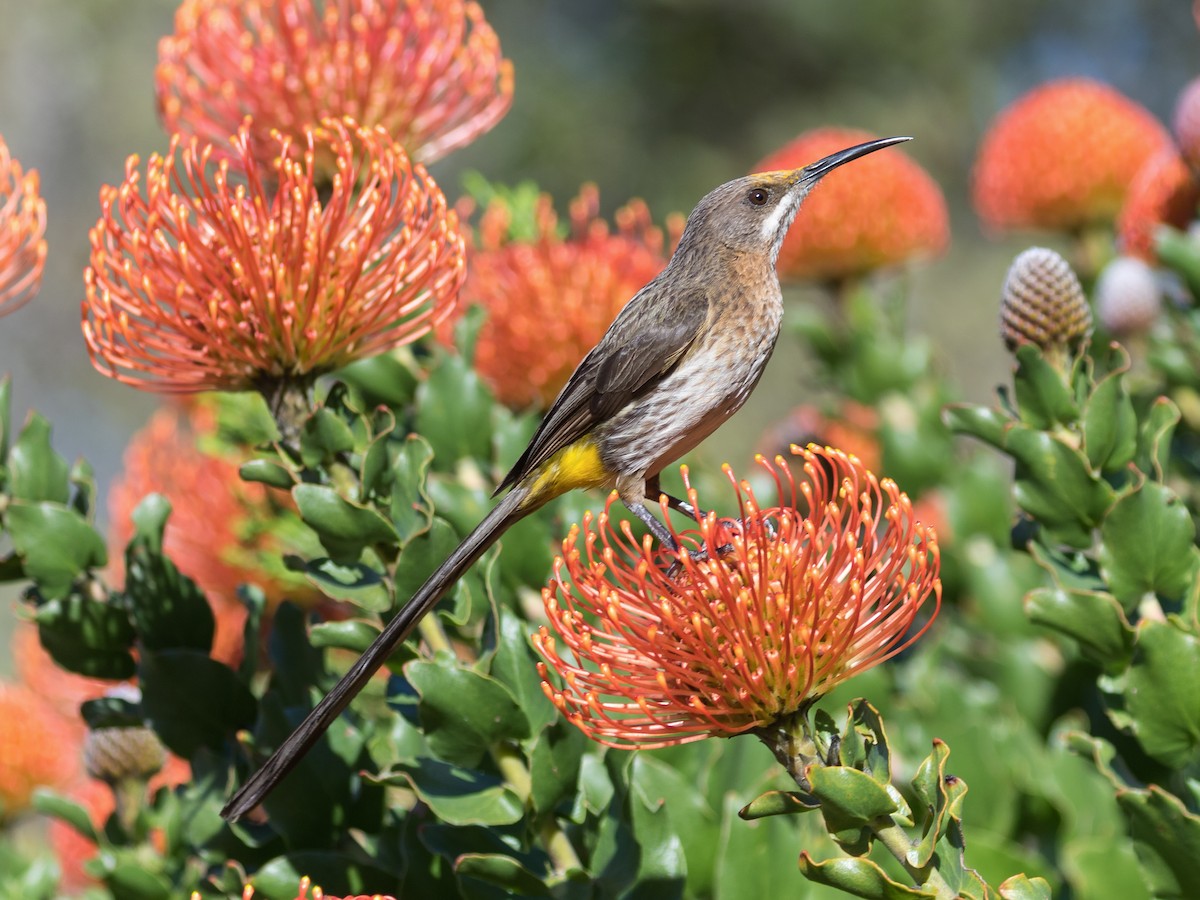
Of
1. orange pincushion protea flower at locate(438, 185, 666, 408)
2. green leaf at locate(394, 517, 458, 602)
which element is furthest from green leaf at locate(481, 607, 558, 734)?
orange pincushion protea flower at locate(438, 185, 666, 408)

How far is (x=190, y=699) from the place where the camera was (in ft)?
8.43

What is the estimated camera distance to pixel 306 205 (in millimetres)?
2352

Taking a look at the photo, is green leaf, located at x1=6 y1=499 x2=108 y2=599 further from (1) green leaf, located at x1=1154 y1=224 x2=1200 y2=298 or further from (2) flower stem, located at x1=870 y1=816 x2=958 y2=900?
(1) green leaf, located at x1=1154 y1=224 x2=1200 y2=298

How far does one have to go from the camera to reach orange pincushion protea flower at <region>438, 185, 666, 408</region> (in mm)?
3365

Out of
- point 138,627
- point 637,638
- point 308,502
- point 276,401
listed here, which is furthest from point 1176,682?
point 138,627

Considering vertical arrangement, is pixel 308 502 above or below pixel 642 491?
above

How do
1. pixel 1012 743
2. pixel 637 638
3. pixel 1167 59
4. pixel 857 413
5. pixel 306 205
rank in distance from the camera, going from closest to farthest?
pixel 637 638 → pixel 306 205 → pixel 1012 743 → pixel 857 413 → pixel 1167 59

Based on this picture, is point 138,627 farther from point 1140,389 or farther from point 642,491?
point 1140,389

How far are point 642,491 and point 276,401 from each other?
2.41 feet

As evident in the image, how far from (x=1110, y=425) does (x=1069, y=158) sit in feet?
8.05

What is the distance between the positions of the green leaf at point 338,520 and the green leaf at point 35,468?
70cm

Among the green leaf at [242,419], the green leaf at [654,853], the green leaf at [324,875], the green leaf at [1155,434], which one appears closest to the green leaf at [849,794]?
the green leaf at [654,853]

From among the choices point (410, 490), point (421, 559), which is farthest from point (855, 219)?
point (421, 559)

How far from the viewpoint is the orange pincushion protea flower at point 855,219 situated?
4.42 meters
